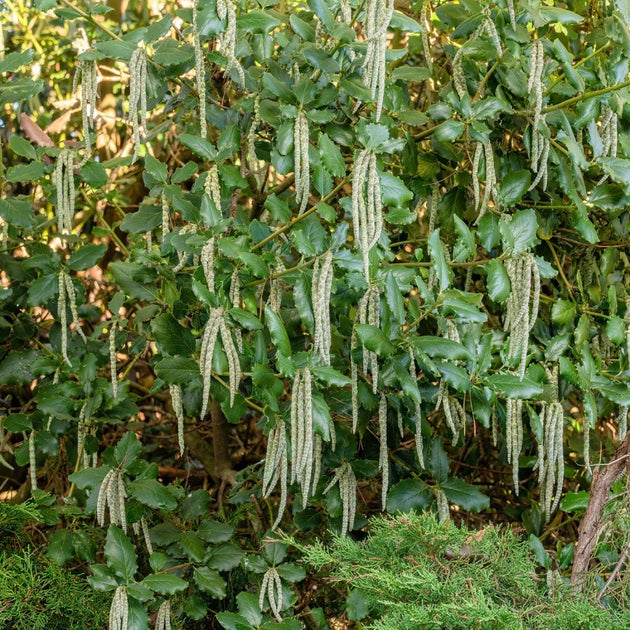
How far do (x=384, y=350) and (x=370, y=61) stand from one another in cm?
48

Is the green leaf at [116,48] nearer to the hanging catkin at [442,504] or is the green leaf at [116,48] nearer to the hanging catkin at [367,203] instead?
the hanging catkin at [367,203]

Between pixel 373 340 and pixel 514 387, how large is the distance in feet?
1.00

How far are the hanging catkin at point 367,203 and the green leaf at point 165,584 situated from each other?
67cm

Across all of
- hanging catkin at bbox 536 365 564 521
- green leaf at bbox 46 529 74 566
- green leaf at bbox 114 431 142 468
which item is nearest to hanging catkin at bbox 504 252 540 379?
hanging catkin at bbox 536 365 564 521

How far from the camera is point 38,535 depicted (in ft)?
7.73

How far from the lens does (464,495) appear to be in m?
1.83

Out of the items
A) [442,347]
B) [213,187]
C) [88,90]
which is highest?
[88,90]

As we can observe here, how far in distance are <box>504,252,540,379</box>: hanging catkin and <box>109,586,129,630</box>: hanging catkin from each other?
2.75ft

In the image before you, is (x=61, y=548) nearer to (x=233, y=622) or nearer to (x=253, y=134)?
(x=233, y=622)

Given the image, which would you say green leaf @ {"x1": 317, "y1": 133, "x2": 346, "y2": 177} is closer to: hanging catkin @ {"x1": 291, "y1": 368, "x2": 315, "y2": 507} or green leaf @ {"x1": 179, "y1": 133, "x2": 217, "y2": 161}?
green leaf @ {"x1": 179, "y1": 133, "x2": 217, "y2": 161}

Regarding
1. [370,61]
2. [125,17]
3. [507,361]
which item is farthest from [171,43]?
[125,17]

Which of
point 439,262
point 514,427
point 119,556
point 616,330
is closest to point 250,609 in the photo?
point 119,556

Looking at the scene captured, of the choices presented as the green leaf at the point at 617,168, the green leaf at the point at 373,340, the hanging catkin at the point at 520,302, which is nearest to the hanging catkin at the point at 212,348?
the green leaf at the point at 373,340

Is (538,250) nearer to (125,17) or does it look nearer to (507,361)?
(507,361)
